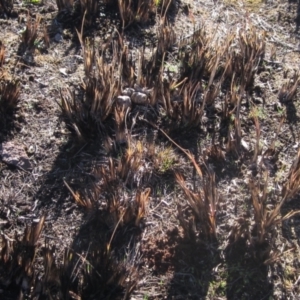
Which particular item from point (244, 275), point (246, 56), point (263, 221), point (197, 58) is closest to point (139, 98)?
point (197, 58)

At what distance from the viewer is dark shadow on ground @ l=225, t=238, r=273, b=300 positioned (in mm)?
2777

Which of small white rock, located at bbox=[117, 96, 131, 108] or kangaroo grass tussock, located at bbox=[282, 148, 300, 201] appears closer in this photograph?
kangaroo grass tussock, located at bbox=[282, 148, 300, 201]

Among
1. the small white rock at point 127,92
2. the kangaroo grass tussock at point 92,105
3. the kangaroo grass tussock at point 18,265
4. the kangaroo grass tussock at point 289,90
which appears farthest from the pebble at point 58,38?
the kangaroo grass tussock at point 18,265

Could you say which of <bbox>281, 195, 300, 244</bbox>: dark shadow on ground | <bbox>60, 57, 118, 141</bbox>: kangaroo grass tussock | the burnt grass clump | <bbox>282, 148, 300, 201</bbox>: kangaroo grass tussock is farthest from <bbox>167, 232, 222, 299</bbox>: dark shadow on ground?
<bbox>60, 57, 118, 141</bbox>: kangaroo grass tussock

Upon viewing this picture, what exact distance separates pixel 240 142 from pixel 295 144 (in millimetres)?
407

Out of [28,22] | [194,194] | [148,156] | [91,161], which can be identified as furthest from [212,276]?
[28,22]

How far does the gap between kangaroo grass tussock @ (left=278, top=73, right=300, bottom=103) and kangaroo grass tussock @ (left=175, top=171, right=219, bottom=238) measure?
1.19 m

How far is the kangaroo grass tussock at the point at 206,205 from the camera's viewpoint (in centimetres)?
289

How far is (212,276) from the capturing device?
9.32 ft

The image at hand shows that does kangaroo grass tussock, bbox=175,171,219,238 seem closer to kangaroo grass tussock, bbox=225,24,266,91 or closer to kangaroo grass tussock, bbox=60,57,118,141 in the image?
kangaroo grass tussock, bbox=60,57,118,141

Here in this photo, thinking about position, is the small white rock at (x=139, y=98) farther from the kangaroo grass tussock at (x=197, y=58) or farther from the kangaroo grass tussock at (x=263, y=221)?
the kangaroo grass tussock at (x=263, y=221)

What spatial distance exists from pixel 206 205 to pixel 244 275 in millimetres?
448

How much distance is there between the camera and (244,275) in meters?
2.84

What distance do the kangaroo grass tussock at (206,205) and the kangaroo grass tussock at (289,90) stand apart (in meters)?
1.19
